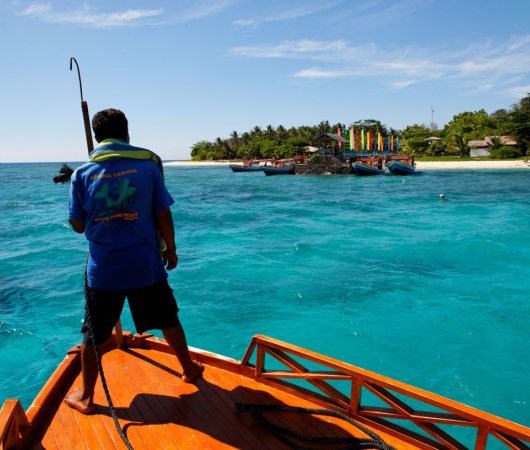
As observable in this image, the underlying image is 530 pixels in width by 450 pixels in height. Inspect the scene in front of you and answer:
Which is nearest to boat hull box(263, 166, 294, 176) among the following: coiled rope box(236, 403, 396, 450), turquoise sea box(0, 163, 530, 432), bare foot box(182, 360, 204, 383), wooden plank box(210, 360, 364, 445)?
turquoise sea box(0, 163, 530, 432)

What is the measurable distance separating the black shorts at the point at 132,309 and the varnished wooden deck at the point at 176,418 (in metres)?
0.61

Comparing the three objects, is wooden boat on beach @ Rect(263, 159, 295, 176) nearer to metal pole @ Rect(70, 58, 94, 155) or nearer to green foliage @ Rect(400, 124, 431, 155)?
green foliage @ Rect(400, 124, 431, 155)

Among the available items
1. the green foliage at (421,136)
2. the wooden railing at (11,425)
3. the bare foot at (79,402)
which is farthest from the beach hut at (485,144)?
the wooden railing at (11,425)

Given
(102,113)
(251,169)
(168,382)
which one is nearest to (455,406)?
(168,382)

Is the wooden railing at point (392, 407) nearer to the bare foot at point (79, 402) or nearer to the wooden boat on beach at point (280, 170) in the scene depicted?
the bare foot at point (79, 402)

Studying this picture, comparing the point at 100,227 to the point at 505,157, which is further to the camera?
the point at 505,157

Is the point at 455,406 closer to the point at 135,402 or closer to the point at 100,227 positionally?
the point at 135,402

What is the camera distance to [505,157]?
5994 cm

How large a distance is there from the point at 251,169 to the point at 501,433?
6298 cm

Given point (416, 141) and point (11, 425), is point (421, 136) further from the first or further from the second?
point (11, 425)

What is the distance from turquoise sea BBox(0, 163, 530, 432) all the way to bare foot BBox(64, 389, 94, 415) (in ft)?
11.1

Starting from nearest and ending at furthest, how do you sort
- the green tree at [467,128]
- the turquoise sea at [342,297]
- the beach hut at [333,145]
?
the turquoise sea at [342,297] < the beach hut at [333,145] < the green tree at [467,128]

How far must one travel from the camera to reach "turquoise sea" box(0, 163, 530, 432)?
6410mm

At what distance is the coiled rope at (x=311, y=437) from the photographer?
8.52 feet
